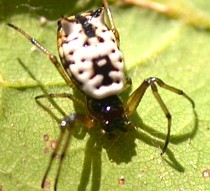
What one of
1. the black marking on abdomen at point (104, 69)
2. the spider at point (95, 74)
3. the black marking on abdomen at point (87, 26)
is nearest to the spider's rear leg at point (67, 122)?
the spider at point (95, 74)

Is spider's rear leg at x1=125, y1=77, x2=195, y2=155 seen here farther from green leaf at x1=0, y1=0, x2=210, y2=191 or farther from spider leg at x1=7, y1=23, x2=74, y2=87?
spider leg at x1=7, y1=23, x2=74, y2=87

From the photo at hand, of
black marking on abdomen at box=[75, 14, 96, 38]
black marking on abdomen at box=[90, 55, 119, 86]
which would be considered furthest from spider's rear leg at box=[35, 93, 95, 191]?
black marking on abdomen at box=[75, 14, 96, 38]

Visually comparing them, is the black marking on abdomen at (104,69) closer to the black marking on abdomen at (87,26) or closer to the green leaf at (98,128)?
the black marking on abdomen at (87,26)

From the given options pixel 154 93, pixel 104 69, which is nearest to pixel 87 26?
pixel 104 69

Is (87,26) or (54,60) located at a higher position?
(87,26)

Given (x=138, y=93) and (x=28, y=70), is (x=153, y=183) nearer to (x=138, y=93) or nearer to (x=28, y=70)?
(x=138, y=93)

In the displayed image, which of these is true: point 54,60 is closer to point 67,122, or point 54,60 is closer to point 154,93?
point 67,122

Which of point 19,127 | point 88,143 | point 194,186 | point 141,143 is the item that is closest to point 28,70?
point 19,127
